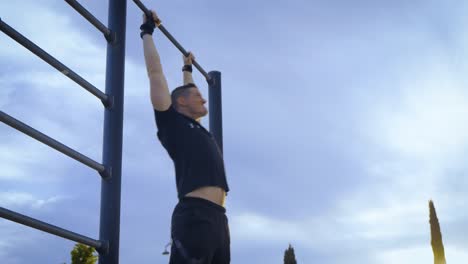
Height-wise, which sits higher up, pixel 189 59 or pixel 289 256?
pixel 289 256

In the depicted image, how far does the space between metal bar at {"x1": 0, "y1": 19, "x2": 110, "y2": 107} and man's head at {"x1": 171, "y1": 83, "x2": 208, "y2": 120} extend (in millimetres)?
578

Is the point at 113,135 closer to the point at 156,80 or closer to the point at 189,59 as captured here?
the point at 156,80

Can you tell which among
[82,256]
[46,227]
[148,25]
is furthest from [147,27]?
[82,256]

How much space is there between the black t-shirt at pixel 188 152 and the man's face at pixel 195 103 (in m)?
0.18

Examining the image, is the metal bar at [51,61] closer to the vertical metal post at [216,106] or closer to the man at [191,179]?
the man at [191,179]

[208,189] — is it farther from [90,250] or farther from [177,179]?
[90,250]

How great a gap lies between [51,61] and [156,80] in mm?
584

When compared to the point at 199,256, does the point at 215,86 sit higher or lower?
higher

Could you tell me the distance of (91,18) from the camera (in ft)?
8.79

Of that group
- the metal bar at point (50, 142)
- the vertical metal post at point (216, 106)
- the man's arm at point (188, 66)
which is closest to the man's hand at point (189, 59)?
the man's arm at point (188, 66)

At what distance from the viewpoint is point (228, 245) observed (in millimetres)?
2842

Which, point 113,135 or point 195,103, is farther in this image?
point 195,103

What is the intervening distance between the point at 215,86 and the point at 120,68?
1.44m

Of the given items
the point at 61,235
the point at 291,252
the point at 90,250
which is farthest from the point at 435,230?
the point at 61,235
